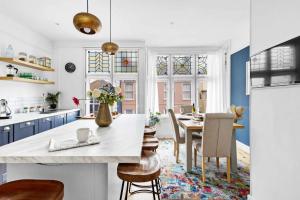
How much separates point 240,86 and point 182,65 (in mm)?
1967

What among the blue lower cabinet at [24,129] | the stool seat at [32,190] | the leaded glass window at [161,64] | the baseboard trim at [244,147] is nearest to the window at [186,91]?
the leaded glass window at [161,64]

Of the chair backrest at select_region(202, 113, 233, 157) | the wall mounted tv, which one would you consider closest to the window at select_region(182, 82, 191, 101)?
the chair backrest at select_region(202, 113, 233, 157)

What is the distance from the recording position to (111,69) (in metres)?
5.73

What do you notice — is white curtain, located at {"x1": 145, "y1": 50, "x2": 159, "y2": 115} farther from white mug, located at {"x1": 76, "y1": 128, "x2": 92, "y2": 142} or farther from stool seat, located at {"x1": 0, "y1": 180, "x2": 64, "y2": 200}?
stool seat, located at {"x1": 0, "y1": 180, "x2": 64, "y2": 200}

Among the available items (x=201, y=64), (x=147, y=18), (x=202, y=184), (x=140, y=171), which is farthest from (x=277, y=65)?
(x=201, y=64)

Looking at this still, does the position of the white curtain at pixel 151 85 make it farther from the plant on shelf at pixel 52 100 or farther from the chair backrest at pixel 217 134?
the chair backrest at pixel 217 134

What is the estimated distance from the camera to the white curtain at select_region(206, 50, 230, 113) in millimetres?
5922

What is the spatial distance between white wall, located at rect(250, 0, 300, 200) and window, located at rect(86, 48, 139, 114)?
3.89m

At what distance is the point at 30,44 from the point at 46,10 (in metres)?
1.32

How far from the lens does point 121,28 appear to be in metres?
4.51

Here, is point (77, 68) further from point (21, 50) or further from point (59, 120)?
point (59, 120)

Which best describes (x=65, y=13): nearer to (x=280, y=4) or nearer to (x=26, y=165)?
(x=26, y=165)

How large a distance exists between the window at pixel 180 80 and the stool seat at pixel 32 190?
5132mm

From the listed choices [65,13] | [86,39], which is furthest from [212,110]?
[65,13]
